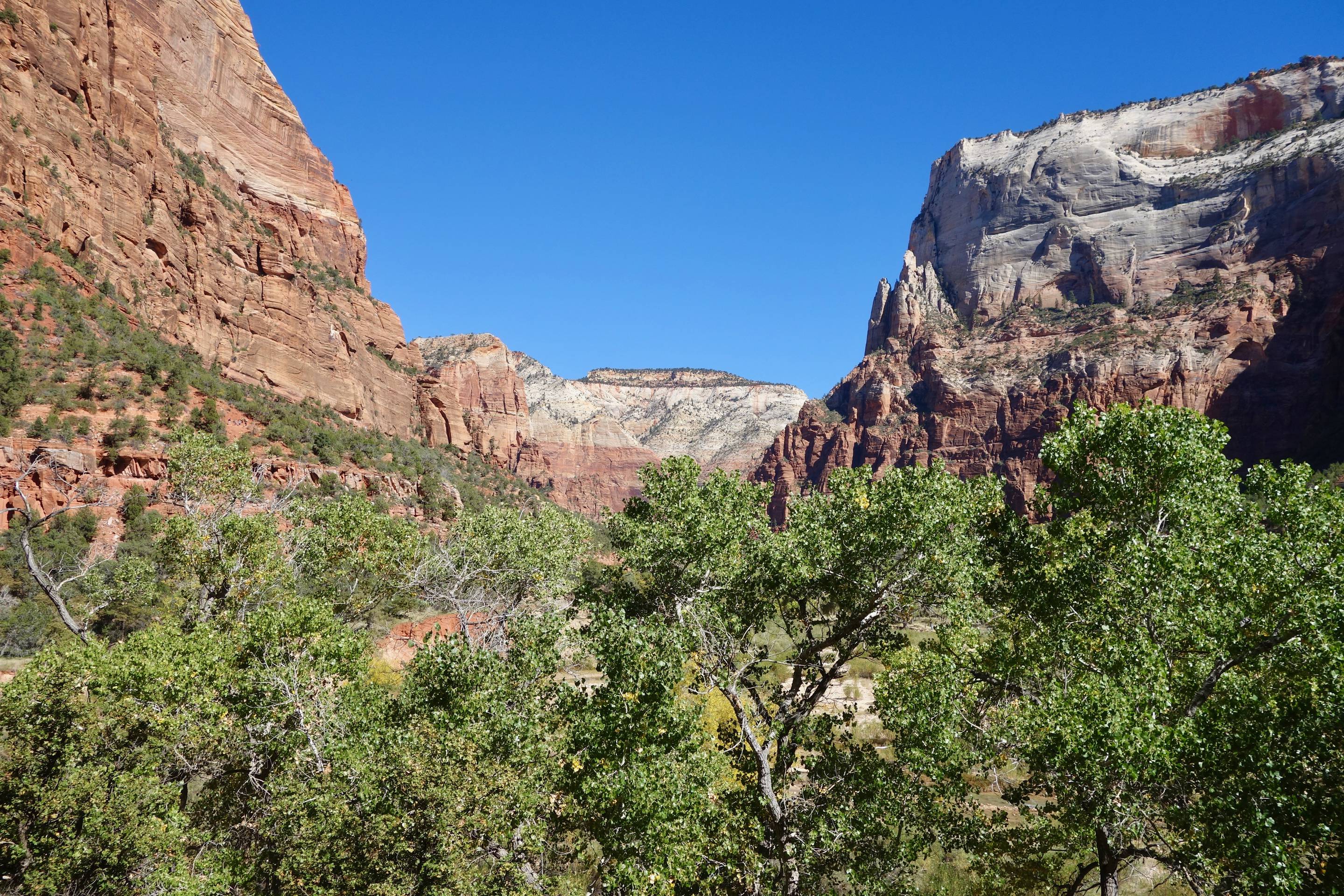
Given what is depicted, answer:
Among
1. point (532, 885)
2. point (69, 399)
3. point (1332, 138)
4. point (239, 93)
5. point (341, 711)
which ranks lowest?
point (532, 885)

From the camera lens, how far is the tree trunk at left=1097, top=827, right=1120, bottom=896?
9445 millimetres

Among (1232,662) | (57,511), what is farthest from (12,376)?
(1232,662)

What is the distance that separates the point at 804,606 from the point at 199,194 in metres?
83.3

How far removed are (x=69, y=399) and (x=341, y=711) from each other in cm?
4237

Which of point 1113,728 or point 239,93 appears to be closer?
point 1113,728

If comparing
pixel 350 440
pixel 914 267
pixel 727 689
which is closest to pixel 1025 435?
pixel 914 267

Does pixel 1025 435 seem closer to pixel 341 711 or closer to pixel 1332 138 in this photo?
pixel 1332 138

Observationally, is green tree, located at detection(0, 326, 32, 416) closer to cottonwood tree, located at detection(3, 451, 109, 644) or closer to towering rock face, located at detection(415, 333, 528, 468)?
cottonwood tree, located at detection(3, 451, 109, 644)

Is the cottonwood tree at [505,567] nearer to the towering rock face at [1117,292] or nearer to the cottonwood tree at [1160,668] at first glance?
the cottonwood tree at [1160,668]

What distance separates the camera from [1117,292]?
414 ft

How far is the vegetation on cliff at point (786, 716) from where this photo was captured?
830cm

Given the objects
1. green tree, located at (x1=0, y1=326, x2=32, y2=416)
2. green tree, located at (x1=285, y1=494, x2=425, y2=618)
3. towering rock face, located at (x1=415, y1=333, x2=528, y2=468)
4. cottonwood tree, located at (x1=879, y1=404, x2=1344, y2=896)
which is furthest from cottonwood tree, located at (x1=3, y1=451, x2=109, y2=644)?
towering rock face, located at (x1=415, y1=333, x2=528, y2=468)

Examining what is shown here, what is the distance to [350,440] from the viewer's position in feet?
233

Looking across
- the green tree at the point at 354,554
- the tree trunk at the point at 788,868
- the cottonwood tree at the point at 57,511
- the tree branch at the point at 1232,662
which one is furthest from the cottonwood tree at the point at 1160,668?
the cottonwood tree at the point at 57,511
